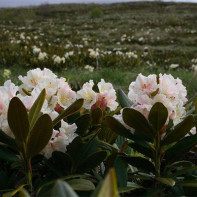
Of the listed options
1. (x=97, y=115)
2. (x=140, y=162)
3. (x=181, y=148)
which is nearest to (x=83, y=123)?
(x=97, y=115)

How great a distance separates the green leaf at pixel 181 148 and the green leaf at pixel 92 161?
25 centimetres

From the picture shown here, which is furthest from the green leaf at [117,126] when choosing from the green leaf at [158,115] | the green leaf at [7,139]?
the green leaf at [7,139]

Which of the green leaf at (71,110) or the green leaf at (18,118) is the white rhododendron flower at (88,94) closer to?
the green leaf at (71,110)

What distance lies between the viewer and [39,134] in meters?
0.79

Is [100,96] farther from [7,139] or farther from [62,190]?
[62,190]

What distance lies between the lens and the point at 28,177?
85 centimetres

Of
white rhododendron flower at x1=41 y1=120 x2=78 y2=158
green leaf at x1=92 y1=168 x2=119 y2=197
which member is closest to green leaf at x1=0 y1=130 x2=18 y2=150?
white rhododendron flower at x1=41 y1=120 x2=78 y2=158

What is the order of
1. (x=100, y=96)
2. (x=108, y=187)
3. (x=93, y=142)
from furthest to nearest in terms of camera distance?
(x=100, y=96)
(x=93, y=142)
(x=108, y=187)

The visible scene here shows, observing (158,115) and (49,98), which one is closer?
(158,115)

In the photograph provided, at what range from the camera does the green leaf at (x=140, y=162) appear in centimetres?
91

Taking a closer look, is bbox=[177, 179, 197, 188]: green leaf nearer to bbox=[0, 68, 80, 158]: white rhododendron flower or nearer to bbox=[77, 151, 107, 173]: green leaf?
bbox=[77, 151, 107, 173]: green leaf

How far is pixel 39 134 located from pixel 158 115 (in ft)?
1.22

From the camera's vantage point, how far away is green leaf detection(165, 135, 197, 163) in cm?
89

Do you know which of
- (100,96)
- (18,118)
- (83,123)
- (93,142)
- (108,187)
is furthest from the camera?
(100,96)
